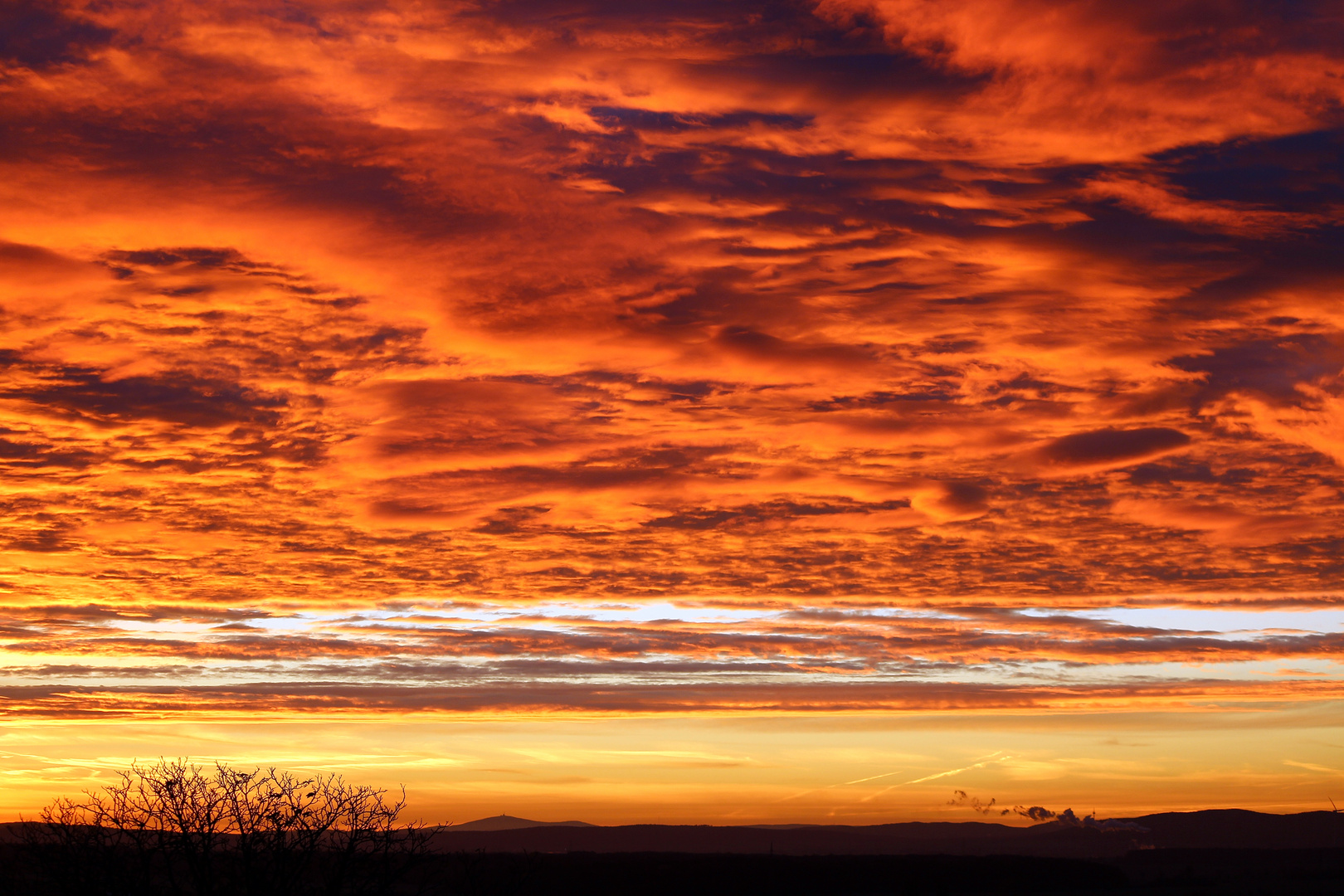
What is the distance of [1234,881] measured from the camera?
134 meters

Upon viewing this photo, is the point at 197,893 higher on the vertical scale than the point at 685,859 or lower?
higher

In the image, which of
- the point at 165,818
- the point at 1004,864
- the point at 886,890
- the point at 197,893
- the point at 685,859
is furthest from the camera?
the point at 1004,864

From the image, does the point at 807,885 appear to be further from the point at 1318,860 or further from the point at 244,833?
the point at 244,833

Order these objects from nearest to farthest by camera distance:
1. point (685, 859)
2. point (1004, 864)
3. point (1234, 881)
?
point (1234, 881) < point (685, 859) < point (1004, 864)

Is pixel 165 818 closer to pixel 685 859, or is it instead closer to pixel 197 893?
pixel 197 893

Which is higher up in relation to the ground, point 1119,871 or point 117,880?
point 117,880

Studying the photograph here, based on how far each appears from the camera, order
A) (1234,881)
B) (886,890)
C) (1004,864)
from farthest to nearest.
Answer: (1004,864)
(886,890)
(1234,881)

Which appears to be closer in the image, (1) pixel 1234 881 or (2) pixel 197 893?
(2) pixel 197 893

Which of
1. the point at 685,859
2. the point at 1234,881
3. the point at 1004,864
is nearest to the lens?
the point at 1234,881

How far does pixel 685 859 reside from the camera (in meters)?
172

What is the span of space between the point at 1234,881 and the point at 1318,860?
78.0 m

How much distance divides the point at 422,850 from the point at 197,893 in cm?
634

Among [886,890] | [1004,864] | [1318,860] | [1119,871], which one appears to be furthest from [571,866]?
[1318,860]

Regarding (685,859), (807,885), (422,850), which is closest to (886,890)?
(807,885)
